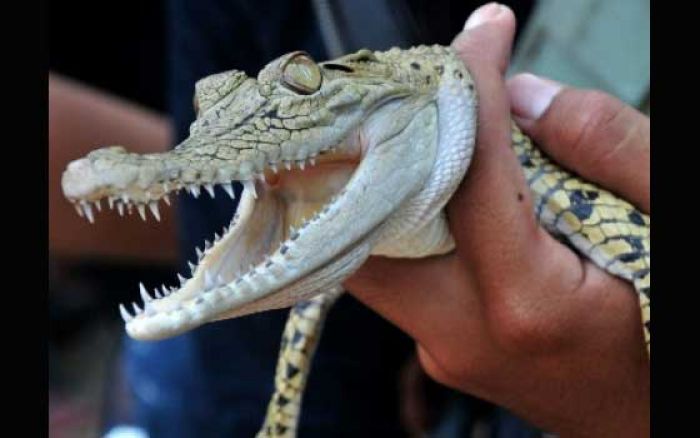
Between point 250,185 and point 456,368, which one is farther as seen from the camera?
point 456,368

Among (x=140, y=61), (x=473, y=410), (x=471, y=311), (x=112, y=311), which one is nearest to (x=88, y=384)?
(x=112, y=311)

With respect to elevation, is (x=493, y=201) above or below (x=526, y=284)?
above

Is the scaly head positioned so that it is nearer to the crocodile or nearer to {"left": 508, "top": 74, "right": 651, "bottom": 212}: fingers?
the crocodile

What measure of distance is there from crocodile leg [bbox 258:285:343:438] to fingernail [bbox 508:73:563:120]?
1.09ft

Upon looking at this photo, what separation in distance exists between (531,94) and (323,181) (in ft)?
1.06

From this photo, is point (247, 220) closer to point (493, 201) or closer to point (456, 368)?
point (493, 201)

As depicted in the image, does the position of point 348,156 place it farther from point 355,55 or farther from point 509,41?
point 509,41

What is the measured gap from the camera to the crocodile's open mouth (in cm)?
92

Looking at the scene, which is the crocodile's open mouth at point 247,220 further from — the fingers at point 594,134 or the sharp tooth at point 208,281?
the fingers at point 594,134

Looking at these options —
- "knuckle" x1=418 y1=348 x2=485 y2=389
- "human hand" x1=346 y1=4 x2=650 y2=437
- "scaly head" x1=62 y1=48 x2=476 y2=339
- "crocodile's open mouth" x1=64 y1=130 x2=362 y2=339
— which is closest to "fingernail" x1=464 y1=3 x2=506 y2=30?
"human hand" x1=346 y1=4 x2=650 y2=437

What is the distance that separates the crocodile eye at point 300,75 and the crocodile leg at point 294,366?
1.11 feet

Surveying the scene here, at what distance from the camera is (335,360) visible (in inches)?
72.3

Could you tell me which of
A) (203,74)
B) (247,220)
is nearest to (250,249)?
(247,220)

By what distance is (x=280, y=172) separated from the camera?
1.09m
